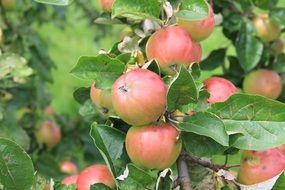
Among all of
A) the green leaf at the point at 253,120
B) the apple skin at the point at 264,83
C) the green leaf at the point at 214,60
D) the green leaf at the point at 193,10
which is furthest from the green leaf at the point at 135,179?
the green leaf at the point at 214,60

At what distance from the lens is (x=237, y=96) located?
1.00m

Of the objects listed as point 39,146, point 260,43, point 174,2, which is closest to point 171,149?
point 174,2

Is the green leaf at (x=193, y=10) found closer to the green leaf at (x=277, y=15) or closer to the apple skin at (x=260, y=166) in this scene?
the apple skin at (x=260, y=166)

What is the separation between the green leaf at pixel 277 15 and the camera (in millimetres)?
1556

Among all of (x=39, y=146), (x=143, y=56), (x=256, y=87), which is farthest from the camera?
(x=39, y=146)

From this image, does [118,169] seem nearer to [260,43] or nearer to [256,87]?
[256,87]

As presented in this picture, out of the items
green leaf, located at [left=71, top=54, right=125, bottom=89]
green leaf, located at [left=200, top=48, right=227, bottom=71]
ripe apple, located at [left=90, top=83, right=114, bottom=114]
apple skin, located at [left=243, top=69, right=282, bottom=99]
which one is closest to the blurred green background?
green leaf, located at [left=200, top=48, right=227, bottom=71]

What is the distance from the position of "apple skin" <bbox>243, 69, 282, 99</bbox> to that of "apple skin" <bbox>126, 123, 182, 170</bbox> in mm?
536

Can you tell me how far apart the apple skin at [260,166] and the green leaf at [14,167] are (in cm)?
35

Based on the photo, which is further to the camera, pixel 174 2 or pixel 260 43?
pixel 260 43

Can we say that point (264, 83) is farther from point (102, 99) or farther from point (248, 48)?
point (102, 99)

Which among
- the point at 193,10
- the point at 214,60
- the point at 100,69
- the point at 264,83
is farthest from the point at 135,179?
the point at 214,60

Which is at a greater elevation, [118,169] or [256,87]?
[118,169]

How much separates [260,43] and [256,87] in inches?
5.9
